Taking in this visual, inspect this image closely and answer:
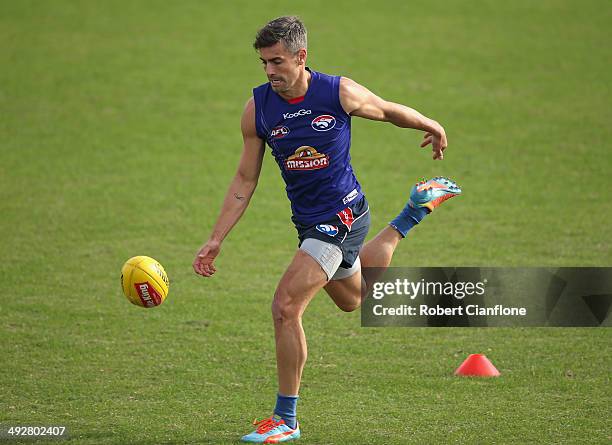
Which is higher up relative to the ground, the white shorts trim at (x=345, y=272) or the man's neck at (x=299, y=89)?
the man's neck at (x=299, y=89)

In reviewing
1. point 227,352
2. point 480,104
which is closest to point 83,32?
point 480,104

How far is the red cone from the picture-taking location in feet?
28.1

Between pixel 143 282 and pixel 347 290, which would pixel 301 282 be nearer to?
pixel 347 290

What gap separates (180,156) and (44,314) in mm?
6553

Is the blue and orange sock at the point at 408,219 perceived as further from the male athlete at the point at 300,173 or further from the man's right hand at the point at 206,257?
the man's right hand at the point at 206,257

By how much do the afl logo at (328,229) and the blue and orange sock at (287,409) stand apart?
1.23 metres

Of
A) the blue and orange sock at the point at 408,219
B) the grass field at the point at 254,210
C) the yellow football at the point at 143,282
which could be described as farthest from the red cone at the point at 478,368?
the yellow football at the point at 143,282

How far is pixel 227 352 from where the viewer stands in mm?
9289

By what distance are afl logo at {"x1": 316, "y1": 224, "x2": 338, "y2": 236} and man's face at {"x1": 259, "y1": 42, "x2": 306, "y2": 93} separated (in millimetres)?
1040

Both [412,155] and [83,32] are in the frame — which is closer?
[412,155]

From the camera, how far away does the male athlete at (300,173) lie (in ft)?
23.8

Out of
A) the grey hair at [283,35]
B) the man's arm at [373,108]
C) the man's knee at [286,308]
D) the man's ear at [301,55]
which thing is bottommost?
the man's knee at [286,308]

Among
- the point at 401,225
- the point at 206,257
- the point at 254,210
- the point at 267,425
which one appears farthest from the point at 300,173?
the point at 254,210

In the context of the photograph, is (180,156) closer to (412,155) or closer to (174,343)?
(412,155)
